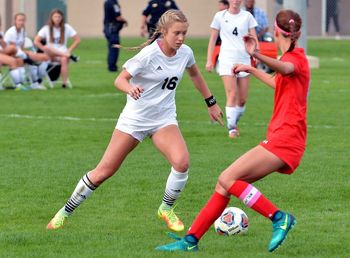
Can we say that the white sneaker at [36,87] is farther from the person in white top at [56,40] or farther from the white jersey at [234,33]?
the white jersey at [234,33]

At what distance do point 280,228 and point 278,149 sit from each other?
57 cm

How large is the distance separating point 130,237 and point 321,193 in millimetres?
2900

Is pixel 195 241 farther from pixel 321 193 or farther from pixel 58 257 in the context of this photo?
pixel 321 193

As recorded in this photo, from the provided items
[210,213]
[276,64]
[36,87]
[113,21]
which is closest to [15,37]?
[36,87]

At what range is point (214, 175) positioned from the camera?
12.3m

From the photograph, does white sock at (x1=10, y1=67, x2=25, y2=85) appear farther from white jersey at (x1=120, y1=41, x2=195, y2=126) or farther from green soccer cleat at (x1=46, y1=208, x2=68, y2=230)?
white jersey at (x1=120, y1=41, x2=195, y2=126)

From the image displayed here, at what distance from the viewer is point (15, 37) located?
24953 mm

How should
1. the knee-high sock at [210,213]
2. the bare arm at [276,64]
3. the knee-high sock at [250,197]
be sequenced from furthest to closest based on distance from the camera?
1. the knee-high sock at [210,213]
2. the knee-high sock at [250,197]
3. the bare arm at [276,64]

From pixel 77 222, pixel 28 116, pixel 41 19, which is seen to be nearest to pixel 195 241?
pixel 77 222

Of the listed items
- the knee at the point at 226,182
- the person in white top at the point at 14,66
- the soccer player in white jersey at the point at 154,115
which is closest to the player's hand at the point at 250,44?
the knee at the point at 226,182

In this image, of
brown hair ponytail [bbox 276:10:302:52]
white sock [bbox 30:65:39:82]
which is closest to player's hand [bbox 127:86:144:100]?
brown hair ponytail [bbox 276:10:302:52]

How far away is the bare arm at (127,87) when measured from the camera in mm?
8500

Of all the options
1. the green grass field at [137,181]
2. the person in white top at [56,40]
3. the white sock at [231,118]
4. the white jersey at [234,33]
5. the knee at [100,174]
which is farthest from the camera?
the person in white top at [56,40]

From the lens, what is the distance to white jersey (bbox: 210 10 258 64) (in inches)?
639
